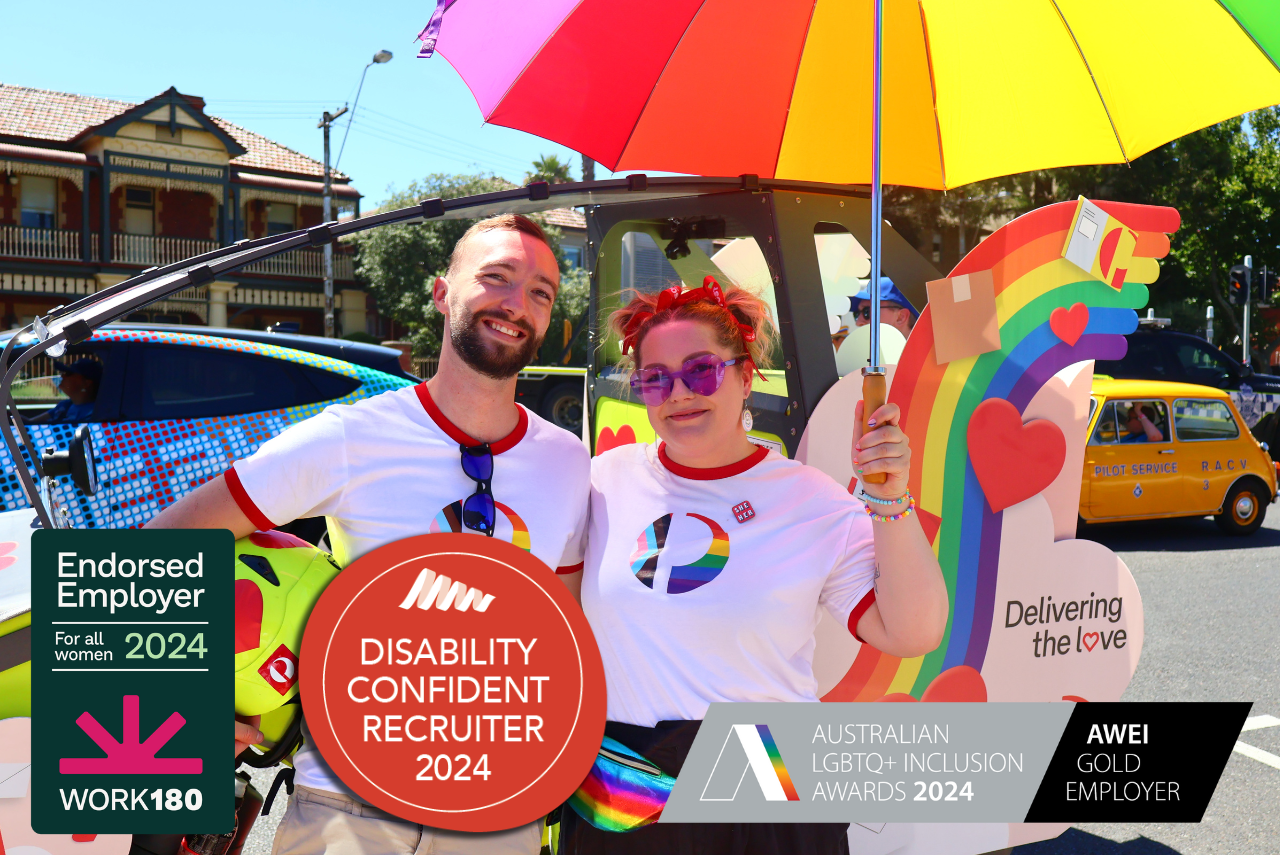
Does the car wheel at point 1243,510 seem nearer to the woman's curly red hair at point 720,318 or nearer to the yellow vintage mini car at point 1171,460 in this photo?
the yellow vintage mini car at point 1171,460

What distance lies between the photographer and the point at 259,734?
1.71 m

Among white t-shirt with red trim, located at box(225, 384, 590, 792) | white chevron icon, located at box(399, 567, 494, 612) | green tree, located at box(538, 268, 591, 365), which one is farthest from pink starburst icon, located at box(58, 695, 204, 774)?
green tree, located at box(538, 268, 591, 365)

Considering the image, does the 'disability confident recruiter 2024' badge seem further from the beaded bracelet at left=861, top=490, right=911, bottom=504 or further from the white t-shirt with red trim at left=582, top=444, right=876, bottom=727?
the beaded bracelet at left=861, top=490, right=911, bottom=504

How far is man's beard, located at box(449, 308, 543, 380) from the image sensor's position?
1.88m

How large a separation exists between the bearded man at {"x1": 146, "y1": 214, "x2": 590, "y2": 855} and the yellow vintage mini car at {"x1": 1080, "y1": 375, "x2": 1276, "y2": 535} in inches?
288

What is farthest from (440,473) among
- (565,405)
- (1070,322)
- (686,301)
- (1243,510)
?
(565,405)

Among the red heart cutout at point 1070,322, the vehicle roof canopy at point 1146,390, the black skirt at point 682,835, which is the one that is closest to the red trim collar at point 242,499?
the black skirt at point 682,835

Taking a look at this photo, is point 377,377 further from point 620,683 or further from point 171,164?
point 171,164

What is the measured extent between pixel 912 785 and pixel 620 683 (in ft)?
2.04

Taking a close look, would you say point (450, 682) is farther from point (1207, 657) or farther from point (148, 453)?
point (1207, 657)

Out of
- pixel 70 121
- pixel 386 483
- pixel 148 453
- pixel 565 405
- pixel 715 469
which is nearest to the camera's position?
pixel 386 483

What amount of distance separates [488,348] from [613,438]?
2151mm

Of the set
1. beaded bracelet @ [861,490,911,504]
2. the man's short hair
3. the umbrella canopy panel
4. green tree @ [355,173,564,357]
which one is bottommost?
beaded bracelet @ [861,490,911,504]

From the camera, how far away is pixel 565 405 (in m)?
14.5
